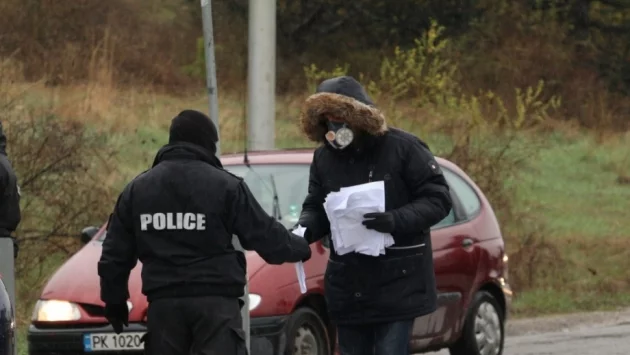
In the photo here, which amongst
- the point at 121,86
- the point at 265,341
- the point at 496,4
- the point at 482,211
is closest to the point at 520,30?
the point at 496,4

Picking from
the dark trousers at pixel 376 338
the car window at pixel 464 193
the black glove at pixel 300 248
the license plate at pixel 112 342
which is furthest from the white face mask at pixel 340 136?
the car window at pixel 464 193

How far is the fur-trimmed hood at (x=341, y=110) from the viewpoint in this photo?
24.0ft

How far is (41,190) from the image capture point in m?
14.8

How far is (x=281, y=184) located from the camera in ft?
34.5

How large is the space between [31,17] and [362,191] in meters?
20.9

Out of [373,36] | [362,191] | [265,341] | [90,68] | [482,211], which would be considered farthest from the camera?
[373,36]

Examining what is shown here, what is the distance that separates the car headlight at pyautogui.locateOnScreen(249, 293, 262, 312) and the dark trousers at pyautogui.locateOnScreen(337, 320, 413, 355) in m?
1.93

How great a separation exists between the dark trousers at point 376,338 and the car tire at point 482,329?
3.51 metres

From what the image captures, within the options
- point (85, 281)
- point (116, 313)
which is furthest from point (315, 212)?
point (85, 281)

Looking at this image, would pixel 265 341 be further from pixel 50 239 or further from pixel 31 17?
pixel 31 17

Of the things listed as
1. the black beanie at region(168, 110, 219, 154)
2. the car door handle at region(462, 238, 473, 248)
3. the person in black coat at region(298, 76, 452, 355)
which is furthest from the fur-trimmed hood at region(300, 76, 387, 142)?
the car door handle at region(462, 238, 473, 248)

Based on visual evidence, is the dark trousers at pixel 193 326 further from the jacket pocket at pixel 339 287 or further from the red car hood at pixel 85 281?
→ the red car hood at pixel 85 281

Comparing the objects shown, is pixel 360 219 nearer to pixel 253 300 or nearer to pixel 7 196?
pixel 253 300

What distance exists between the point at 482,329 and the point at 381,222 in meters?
4.07
